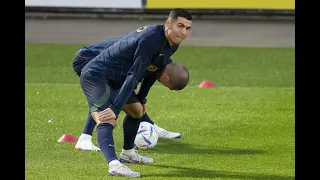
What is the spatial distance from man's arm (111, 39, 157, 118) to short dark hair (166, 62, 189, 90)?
8.9 inches

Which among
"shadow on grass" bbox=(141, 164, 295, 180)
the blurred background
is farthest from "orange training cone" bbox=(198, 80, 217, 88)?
the blurred background

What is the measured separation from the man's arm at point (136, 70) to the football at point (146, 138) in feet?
5.51

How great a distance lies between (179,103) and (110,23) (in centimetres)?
1116

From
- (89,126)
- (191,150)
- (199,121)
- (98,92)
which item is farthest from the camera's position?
(199,121)

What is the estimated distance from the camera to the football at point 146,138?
10.7 metres

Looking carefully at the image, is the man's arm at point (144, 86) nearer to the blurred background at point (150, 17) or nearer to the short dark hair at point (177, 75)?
the short dark hair at point (177, 75)

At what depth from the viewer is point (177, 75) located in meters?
9.14

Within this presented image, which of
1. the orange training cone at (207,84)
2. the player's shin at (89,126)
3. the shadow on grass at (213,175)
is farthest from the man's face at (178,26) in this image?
the orange training cone at (207,84)

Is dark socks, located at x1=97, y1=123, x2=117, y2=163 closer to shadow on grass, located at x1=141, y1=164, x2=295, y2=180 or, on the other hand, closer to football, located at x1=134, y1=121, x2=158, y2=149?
shadow on grass, located at x1=141, y1=164, x2=295, y2=180

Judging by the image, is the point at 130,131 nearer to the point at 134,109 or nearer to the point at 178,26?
the point at 134,109

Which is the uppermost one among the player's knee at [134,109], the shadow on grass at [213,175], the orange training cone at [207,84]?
the player's knee at [134,109]

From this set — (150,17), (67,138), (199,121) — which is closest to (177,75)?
(67,138)

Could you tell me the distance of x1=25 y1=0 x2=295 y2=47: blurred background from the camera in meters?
23.4

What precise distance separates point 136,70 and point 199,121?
3618mm
